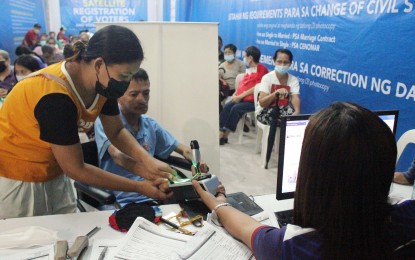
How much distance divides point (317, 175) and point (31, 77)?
3.30ft

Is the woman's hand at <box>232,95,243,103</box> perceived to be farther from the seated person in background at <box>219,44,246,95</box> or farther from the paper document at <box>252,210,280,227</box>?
the paper document at <box>252,210,280,227</box>

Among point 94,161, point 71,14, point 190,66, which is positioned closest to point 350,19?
point 190,66

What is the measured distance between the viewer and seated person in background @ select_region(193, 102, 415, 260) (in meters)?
0.69

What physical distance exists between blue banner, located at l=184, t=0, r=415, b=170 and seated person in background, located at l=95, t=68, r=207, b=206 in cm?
182

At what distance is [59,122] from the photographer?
3.76 ft

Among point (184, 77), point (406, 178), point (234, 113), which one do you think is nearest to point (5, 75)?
point (184, 77)

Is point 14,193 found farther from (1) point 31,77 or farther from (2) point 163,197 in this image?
(2) point 163,197

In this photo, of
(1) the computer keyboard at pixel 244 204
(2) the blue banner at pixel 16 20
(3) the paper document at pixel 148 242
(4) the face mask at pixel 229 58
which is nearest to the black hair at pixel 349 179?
(3) the paper document at pixel 148 242

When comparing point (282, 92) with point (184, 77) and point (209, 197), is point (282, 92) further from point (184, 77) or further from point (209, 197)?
point (209, 197)

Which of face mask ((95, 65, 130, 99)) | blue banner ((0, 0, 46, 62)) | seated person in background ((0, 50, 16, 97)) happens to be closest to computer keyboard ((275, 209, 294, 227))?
face mask ((95, 65, 130, 99))

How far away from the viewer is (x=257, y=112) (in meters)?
3.90

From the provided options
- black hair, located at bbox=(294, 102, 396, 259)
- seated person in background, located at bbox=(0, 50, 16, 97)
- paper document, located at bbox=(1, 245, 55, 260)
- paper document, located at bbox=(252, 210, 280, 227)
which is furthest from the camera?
seated person in background, located at bbox=(0, 50, 16, 97)

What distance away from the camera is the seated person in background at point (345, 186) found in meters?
0.69

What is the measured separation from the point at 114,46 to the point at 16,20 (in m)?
7.76
